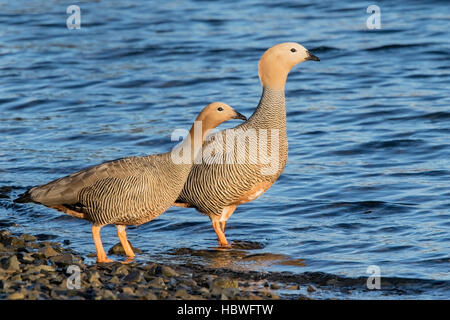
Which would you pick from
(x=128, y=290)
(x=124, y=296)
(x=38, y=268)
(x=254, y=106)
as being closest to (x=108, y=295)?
(x=124, y=296)

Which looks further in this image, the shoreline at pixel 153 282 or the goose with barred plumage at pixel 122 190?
the goose with barred plumage at pixel 122 190

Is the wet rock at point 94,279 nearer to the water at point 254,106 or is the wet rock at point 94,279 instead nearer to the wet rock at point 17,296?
the wet rock at point 17,296

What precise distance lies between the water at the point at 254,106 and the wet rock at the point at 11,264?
1.96 m

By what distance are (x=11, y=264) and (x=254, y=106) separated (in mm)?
8534

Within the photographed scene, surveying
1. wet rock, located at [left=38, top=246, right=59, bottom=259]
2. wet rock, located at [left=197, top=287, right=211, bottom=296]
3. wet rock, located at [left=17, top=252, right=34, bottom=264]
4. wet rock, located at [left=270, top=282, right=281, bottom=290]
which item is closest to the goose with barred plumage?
wet rock, located at [left=38, top=246, right=59, bottom=259]

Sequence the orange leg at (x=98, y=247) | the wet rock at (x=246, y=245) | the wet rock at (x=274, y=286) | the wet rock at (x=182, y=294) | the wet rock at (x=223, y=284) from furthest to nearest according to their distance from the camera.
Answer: the wet rock at (x=246, y=245), the orange leg at (x=98, y=247), the wet rock at (x=274, y=286), the wet rock at (x=223, y=284), the wet rock at (x=182, y=294)

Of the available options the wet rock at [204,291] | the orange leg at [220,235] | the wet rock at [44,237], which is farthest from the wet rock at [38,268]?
the orange leg at [220,235]

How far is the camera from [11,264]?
7586 mm

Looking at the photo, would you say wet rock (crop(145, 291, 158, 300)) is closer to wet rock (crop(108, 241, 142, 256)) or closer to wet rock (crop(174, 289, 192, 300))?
wet rock (crop(174, 289, 192, 300))

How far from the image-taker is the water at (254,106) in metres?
10.1

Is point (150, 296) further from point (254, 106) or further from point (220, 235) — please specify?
point (254, 106)

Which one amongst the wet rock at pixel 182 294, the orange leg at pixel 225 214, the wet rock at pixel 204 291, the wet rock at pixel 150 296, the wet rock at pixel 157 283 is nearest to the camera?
the wet rock at pixel 150 296

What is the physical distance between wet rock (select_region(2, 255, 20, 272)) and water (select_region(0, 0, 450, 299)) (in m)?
1.96

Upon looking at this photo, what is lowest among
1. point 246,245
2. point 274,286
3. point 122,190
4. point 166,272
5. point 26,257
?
point 246,245
